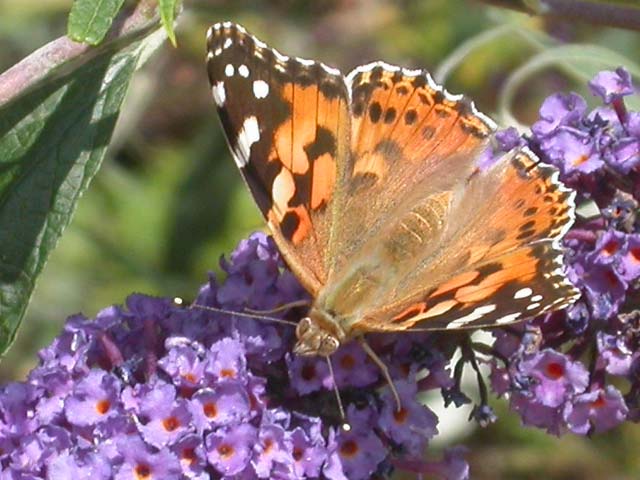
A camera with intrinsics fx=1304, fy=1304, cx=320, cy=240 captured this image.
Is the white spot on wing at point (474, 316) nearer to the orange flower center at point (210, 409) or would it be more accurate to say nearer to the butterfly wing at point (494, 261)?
the butterfly wing at point (494, 261)

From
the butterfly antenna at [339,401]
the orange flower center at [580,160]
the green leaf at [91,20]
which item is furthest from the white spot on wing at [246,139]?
the orange flower center at [580,160]

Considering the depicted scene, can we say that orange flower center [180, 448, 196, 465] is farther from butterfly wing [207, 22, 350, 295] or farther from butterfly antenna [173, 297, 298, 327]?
butterfly wing [207, 22, 350, 295]

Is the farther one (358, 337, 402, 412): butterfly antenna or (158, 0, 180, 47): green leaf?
(358, 337, 402, 412): butterfly antenna

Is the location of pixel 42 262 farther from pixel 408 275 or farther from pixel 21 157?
pixel 408 275

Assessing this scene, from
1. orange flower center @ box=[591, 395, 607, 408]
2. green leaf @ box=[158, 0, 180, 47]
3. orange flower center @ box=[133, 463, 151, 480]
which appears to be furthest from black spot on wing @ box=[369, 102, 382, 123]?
orange flower center @ box=[133, 463, 151, 480]

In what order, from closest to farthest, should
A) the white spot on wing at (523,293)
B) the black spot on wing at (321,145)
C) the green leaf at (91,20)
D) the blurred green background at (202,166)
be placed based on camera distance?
the white spot on wing at (523,293), the green leaf at (91,20), the black spot on wing at (321,145), the blurred green background at (202,166)

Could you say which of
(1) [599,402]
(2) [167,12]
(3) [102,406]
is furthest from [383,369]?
(2) [167,12]
